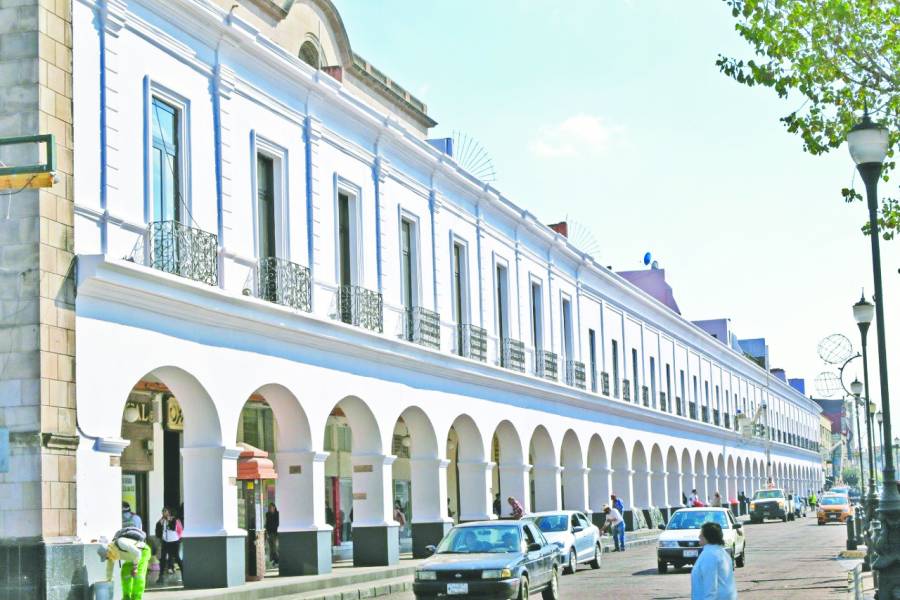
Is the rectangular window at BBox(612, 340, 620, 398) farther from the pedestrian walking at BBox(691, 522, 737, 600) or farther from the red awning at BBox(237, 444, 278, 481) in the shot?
the pedestrian walking at BBox(691, 522, 737, 600)

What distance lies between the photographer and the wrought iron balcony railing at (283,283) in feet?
80.1

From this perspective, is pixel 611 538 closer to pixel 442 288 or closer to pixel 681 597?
pixel 442 288

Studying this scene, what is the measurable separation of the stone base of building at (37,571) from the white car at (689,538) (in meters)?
14.3

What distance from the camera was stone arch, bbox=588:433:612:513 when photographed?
4578 centimetres

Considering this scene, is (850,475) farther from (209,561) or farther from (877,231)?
(877,231)

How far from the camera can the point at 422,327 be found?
31.2 metres

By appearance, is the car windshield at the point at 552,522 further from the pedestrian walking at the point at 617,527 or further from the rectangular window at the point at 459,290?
the pedestrian walking at the point at 617,527

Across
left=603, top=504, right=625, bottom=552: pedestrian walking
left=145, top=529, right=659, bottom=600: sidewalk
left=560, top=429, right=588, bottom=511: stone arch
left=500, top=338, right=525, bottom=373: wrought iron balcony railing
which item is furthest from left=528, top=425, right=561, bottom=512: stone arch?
left=145, top=529, right=659, bottom=600: sidewalk

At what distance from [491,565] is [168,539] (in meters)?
9.55

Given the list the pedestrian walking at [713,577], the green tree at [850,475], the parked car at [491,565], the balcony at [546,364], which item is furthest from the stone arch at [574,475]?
the green tree at [850,475]

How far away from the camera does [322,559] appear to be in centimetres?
2575

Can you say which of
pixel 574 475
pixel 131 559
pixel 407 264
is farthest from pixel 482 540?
pixel 574 475

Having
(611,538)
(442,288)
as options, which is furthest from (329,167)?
(611,538)

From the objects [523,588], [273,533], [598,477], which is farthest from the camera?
[598,477]
